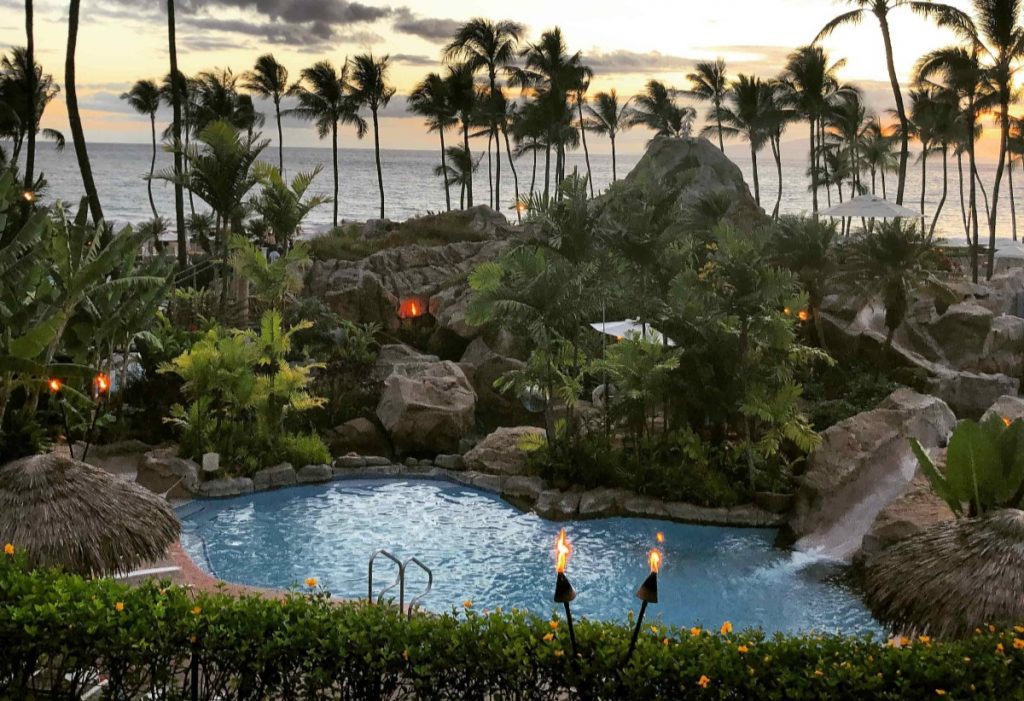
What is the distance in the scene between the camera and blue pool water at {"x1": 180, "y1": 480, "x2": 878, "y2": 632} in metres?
13.1

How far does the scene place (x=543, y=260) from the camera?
1703 centimetres

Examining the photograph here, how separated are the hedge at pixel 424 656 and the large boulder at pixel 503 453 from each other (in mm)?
10650

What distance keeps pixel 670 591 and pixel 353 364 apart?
35.6 ft

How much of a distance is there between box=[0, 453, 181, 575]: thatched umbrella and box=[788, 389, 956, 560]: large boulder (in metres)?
9.34

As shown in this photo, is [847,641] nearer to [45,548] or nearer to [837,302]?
[45,548]

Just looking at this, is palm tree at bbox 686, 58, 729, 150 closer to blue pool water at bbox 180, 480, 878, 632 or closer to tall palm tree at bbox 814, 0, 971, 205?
tall palm tree at bbox 814, 0, 971, 205

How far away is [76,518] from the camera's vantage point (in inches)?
419

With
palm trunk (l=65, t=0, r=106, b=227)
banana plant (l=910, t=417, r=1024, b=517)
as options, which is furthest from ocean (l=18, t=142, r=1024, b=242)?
banana plant (l=910, t=417, r=1024, b=517)

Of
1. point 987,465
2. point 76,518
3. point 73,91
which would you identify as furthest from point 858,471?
point 73,91

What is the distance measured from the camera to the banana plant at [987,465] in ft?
32.6

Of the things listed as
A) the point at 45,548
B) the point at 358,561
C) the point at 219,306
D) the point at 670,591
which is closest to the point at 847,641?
the point at 670,591

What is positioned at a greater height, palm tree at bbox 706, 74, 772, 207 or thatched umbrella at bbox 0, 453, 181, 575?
palm tree at bbox 706, 74, 772, 207

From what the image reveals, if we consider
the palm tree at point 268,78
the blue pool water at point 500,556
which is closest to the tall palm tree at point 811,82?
the palm tree at point 268,78

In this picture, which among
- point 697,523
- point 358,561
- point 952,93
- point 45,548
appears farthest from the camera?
point 952,93
